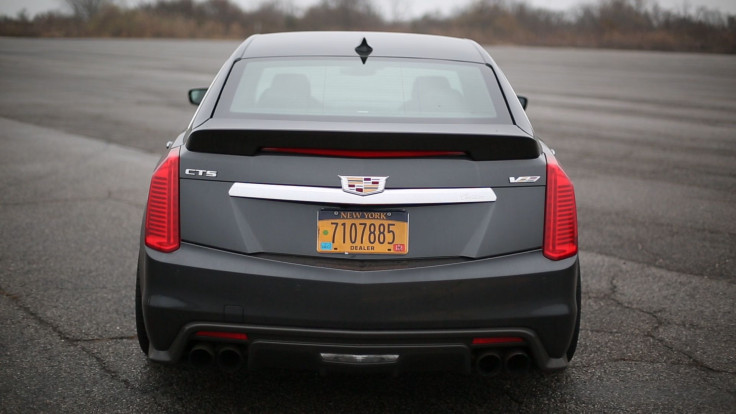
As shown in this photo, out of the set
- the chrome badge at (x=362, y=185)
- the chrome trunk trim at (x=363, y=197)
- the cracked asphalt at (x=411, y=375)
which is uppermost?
the chrome badge at (x=362, y=185)

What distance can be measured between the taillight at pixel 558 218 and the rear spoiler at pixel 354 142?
198 millimetres

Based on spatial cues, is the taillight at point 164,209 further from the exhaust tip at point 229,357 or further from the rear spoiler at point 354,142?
the exhaust tip at point 229,357

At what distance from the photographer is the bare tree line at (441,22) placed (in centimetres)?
5456

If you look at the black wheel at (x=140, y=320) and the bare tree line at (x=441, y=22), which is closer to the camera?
the black wheel at (x=140, y=320)

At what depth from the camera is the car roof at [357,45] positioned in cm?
373

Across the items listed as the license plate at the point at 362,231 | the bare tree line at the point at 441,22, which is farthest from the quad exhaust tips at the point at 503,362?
the bare tree line at the point at 441,22

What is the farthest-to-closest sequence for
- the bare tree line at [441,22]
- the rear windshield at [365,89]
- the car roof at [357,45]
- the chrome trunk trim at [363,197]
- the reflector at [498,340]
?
the bare tree line at [441,22] < the car roof at [357,45] < the rear windshield at [365,89] < the reflector at [498,340] < the chrome trunk trim at [363,197]

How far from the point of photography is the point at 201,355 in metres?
2.91

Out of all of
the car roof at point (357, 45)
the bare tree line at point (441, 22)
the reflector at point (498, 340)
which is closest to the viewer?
the reflector at point (498, 340)

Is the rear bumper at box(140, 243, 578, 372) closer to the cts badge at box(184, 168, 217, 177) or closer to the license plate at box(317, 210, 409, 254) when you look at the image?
the license plate at box(317, 210, 409, 254)

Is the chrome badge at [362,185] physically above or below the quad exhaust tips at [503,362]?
above

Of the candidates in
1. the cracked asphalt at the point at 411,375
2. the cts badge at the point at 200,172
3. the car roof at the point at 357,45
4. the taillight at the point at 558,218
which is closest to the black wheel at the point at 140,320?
the cracked asphalt at the point at 411,375

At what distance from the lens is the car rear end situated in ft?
8.96

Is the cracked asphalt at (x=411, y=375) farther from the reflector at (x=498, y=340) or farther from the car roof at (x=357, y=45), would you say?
the car roof at (x=357, y=45)
